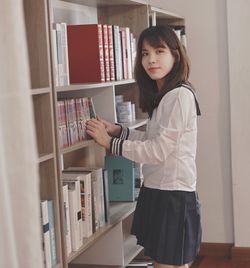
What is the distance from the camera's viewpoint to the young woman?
2.15 metres

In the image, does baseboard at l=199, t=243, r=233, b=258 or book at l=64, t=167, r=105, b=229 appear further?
baseboard at l=199, t=243, r=233, b=258

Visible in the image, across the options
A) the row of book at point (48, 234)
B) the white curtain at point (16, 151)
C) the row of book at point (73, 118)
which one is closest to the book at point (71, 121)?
the row of book at point (73, 118)

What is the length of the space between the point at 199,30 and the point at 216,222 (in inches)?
51.5

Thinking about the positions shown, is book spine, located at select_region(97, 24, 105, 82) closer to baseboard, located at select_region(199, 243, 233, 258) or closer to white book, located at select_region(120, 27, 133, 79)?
white book, located at select_region(120, 27, 133, 79)

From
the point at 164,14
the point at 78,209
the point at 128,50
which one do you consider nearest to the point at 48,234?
the point at 78,209

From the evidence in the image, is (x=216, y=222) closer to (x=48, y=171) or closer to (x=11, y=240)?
(x=48, y=171)

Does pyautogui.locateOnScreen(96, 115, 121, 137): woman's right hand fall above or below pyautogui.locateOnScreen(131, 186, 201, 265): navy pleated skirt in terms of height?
above

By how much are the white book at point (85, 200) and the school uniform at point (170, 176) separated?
0.17 metres

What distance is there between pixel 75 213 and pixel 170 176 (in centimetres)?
42

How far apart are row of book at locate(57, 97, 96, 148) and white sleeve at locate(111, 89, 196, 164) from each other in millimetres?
162

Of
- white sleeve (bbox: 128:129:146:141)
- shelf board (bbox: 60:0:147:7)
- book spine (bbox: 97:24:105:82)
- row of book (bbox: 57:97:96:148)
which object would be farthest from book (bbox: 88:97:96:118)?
shelf board (bbox: 60:0:147:7)

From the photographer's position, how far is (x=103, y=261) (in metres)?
2.58

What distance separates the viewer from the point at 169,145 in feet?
7.00

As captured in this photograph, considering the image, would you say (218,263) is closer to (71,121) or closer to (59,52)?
(71,121)
